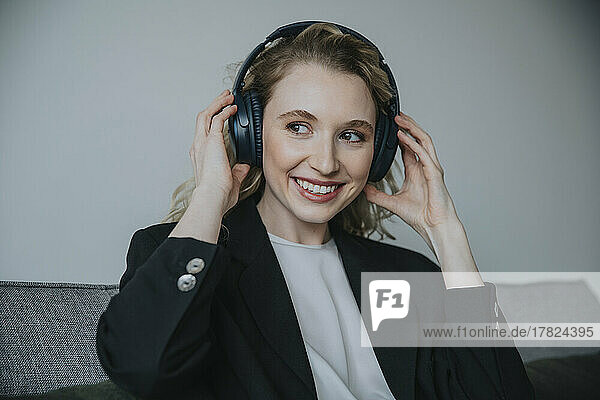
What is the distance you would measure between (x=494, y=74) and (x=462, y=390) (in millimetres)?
1357

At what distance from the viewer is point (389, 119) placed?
1.58 m

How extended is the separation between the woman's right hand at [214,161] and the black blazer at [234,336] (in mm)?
113

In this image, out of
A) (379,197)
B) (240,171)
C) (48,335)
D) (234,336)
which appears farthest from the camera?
(379,197)

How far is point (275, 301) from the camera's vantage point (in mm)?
1414

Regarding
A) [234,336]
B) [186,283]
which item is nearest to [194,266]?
[186,283]

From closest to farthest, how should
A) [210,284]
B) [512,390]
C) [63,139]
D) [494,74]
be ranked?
[210,284] < [512,390] < [63,139] < [494,74]

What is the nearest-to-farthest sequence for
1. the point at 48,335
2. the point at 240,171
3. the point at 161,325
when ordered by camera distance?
the point at 161,325 → the point at 48,335 → the point at 240,171

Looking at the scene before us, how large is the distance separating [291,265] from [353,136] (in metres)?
0.30

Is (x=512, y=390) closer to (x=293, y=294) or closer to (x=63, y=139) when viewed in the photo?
(x=293, y=294)

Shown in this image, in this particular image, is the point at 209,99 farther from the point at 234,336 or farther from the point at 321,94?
the point at 234,336

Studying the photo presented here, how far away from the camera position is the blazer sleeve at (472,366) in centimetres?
145

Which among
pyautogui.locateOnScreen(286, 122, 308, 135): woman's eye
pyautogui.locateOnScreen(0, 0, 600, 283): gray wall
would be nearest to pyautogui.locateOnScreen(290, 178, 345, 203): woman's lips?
pyautogui.locateOnScreen(286, 122, 308, 135): woman's eye

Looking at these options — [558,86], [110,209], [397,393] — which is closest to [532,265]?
[558,86]

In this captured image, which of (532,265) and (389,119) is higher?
(389,119)
